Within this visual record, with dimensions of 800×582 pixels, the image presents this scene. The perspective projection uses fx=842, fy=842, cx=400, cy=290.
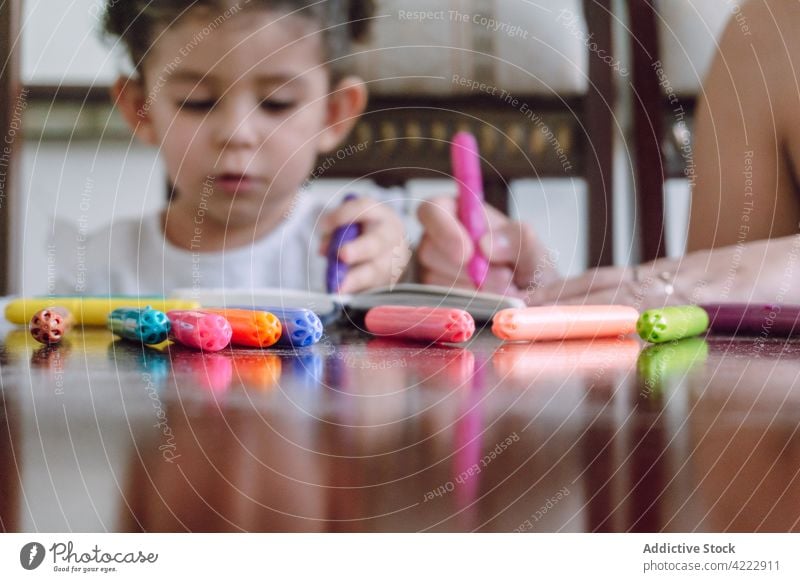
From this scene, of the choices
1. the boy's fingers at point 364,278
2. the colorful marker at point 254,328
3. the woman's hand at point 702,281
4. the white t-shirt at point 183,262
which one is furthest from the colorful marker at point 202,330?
the white t-shirt at point 183,262

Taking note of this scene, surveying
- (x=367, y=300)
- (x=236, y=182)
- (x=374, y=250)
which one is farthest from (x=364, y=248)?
(x=236, y=182)

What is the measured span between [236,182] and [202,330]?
31.5 inches

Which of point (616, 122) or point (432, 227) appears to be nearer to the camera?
point (432, 227)

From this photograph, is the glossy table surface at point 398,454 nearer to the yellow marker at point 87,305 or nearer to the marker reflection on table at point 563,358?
the marker reflection on table at point 563,358

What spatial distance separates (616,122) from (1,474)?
1045 millimetres

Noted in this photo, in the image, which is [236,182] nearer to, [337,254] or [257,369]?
[337,254]

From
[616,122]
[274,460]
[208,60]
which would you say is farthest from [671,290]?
[208,60]

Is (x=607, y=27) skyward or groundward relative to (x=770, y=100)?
skyward

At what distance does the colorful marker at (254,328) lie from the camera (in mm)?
472

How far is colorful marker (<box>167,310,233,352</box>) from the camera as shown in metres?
0.47

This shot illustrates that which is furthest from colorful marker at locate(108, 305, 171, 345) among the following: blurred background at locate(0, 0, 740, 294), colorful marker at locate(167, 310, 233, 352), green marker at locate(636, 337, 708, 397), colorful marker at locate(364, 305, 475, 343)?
blurred background at locate(0, 0, 740, 294)

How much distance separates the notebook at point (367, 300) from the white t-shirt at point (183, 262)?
0.48m
